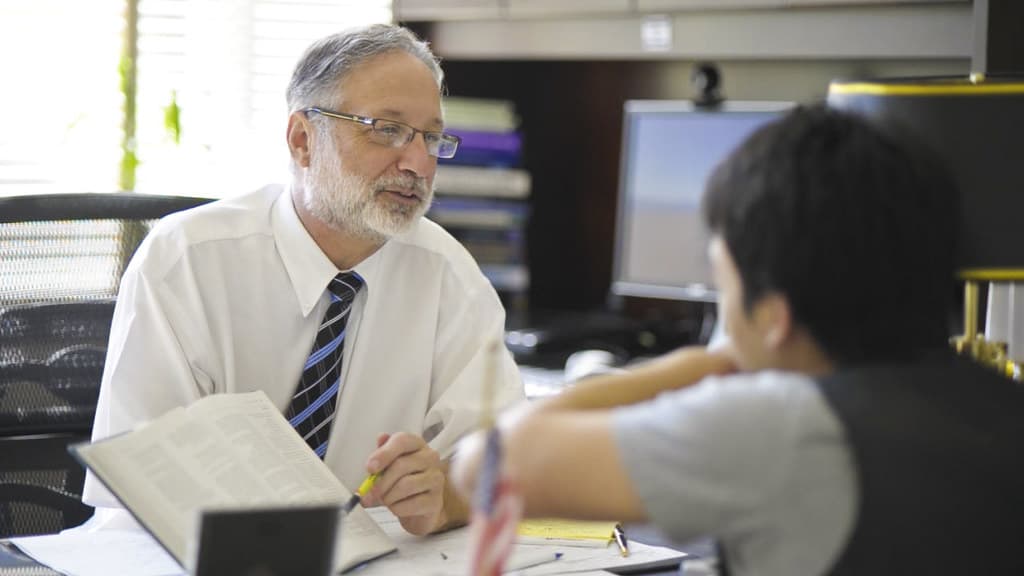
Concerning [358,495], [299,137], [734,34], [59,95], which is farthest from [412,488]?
[59,95]

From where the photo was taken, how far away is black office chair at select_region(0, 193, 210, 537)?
176 centimetres

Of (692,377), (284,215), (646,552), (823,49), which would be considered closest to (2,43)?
(284,215)

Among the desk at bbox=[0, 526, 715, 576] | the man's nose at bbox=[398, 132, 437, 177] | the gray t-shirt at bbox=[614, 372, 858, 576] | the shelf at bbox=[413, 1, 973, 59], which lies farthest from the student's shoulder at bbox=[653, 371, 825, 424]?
the shelf at bbox=[413, 1, 973, 59]

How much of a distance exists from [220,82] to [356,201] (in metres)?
1.84

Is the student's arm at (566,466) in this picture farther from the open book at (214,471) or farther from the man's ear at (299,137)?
the man's ear at (299,137)

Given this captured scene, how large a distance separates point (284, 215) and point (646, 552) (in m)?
0.75

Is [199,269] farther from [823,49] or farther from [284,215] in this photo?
[823,49]

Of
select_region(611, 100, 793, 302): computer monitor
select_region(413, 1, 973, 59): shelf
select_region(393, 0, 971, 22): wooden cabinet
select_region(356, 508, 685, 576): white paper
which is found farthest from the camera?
select_region(611, 100, 793, 302): computer monitor

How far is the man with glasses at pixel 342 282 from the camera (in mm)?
1731

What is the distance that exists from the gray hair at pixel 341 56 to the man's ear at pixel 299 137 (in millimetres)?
20

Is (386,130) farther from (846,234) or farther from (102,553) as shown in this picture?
(846,234)

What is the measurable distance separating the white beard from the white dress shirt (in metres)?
0.04

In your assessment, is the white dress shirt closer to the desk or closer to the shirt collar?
the shirt collar

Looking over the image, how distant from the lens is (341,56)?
180 centimetres
